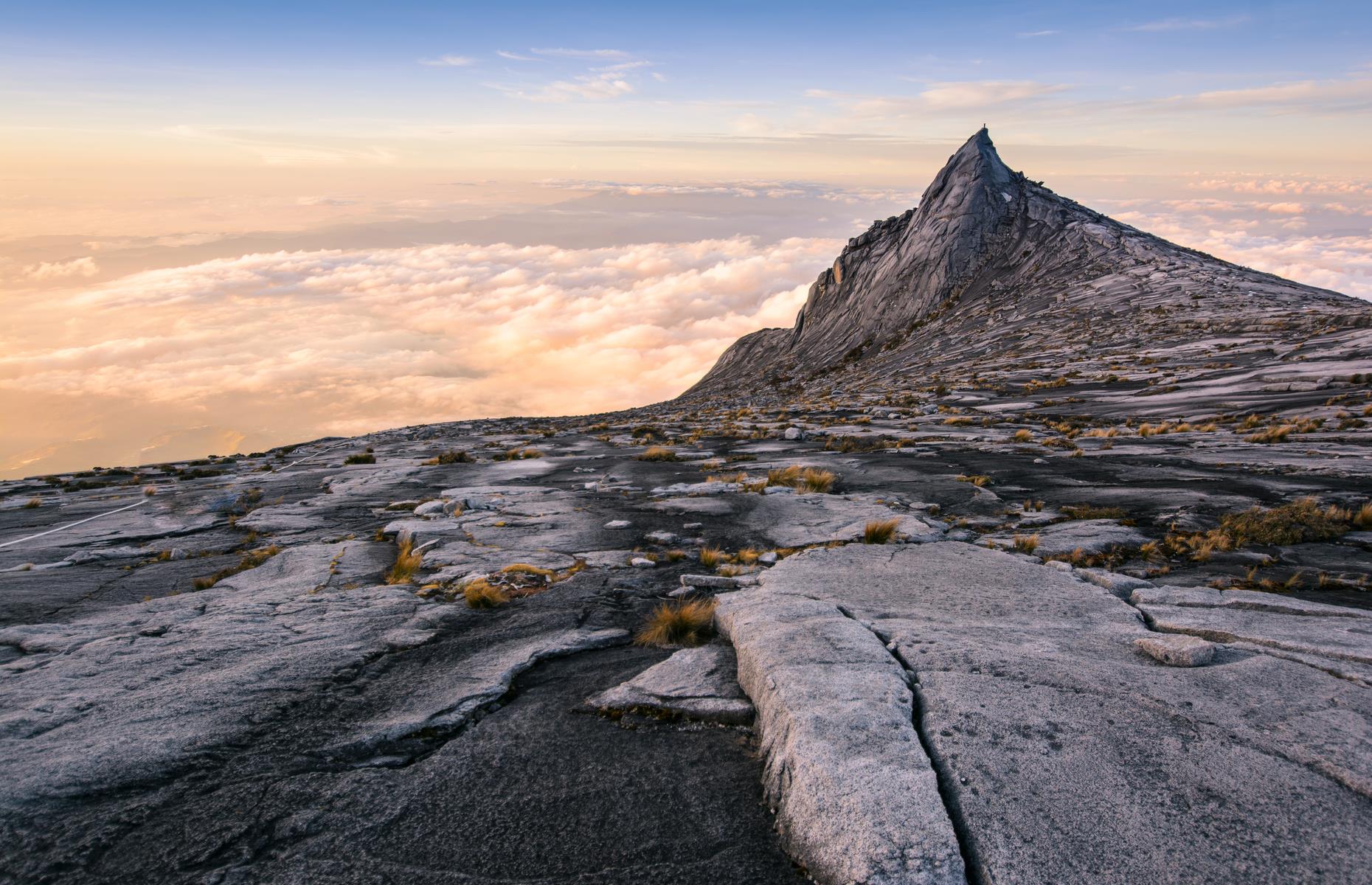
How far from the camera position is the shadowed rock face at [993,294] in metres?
43.1

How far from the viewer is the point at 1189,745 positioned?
4.97m

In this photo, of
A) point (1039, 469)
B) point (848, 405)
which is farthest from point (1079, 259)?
point (1039, 469)

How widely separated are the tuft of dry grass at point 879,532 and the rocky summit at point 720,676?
Answer: 0.06m

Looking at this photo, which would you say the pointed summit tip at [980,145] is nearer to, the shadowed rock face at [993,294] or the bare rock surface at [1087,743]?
the shadowed rock face at [993,294]

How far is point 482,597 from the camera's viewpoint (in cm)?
900

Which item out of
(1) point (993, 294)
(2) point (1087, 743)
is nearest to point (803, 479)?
(2) point (1087, 743)

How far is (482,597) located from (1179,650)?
7813mm

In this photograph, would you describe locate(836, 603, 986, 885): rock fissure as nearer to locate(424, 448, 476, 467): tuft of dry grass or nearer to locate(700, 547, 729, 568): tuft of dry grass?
locate(700, 547, 729, 568): tuft of dry grass

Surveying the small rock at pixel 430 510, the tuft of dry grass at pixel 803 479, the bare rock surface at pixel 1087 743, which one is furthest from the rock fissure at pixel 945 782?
the small rock at pixel 430 510

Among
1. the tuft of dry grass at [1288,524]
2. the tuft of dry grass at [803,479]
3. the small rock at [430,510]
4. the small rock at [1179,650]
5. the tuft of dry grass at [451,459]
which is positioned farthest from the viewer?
the tuft of dry grass at [451,459]

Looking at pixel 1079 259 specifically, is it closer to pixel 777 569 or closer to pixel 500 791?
pixel 777 569

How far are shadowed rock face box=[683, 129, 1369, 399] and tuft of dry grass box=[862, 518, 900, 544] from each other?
35.3 m

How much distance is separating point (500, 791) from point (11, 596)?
9483mm

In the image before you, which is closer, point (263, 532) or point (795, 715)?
point (795, 715)
